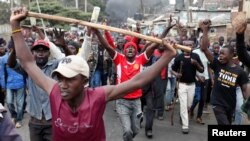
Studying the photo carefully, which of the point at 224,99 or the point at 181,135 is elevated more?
the point at 224,99

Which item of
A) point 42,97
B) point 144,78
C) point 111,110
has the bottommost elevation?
point 111,110

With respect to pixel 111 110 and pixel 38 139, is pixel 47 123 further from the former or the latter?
pixel 111 110

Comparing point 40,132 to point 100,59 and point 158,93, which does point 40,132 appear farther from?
point 100,59

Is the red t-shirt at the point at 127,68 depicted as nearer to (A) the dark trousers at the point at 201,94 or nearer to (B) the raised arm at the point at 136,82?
(B) the raised arm at the point at 136,82

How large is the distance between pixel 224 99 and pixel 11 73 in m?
4.21

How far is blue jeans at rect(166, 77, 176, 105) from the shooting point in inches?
381

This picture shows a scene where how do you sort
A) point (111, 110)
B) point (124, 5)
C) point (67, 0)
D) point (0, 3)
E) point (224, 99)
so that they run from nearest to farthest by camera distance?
point (224, 99), point (111, 110), point (0, 3), point (124, 5), point (67, 0)

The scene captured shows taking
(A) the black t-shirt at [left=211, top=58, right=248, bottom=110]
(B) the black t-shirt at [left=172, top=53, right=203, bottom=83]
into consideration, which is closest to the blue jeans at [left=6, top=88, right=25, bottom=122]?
(B) the black t-shirt at [left=172, top=53, right=203, bottom=83]

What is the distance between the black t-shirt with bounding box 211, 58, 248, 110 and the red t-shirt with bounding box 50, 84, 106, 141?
3119mm

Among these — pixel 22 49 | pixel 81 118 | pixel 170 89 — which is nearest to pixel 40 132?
pixel 22 49

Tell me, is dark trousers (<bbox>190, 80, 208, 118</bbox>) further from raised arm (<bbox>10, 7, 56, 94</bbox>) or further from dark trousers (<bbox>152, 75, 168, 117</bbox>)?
raised arm (<bbox>10, 7, 56, 94</bbox>)

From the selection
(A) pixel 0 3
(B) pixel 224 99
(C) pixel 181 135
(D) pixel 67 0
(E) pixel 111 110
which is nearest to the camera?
(B) pixel 224 99

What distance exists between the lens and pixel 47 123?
4.50 m

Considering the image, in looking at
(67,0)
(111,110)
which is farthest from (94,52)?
(67,0)
